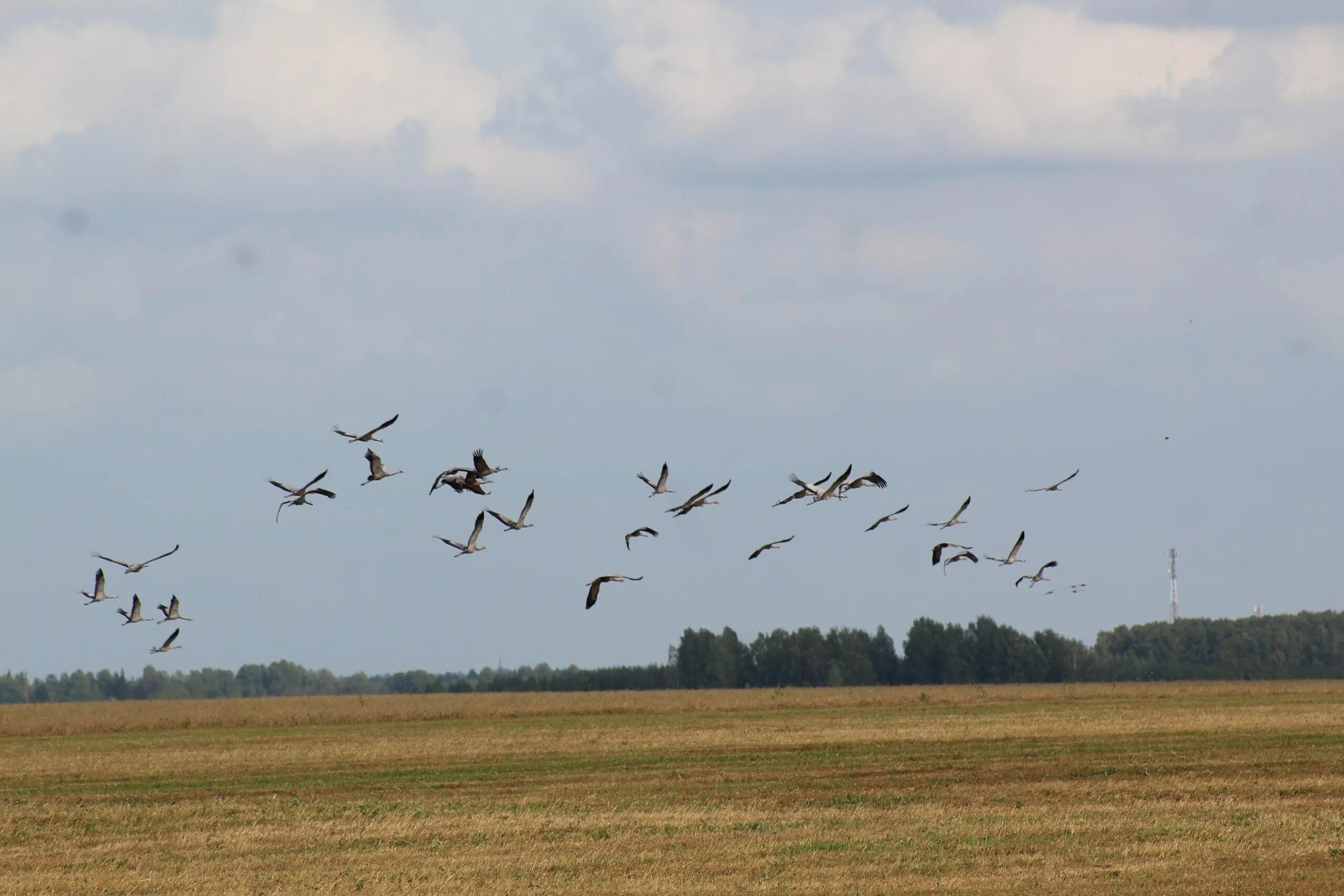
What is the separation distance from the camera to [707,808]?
2650 cm

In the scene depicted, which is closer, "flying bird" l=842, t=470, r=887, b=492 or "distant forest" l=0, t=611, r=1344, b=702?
"flying bird" l=842, t=470, r=887, b=492

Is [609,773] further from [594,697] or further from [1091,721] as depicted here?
[594,697]

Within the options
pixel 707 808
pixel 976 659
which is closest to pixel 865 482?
pixel 707 808

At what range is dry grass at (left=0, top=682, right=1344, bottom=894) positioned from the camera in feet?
64.4

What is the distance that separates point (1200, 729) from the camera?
43.6m

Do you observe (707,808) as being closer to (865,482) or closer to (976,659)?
(865,482)

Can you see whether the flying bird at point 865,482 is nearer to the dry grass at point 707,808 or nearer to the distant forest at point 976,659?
the dry grass at point 707,808

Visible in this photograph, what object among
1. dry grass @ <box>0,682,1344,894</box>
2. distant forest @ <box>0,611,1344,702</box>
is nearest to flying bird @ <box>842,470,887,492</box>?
dry grass @ <box>0,682,1344,894</box>

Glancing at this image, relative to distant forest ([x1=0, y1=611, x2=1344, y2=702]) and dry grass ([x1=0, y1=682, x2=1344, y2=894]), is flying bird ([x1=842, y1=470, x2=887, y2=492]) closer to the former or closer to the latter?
dry grass ([x1=0, y1=682, x2=1344, y2=894])

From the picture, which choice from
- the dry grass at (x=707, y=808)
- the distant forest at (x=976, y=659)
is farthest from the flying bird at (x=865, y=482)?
the distant forest at (x=976, y=659)

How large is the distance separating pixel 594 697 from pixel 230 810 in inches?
2080

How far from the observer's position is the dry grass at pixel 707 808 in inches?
773

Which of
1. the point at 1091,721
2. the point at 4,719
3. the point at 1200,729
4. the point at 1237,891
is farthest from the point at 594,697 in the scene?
the point at 1237,891

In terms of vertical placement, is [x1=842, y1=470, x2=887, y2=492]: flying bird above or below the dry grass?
above
